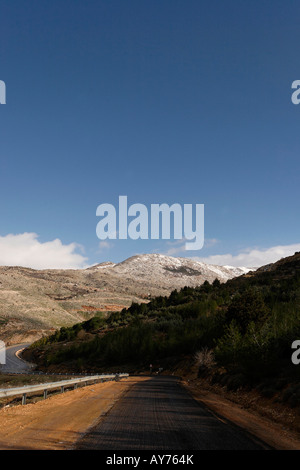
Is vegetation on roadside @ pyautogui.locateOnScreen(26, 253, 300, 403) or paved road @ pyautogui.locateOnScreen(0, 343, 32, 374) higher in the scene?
vegetation on roadside @ pyautogui.locateOnScreen(26, 253, 300, 403)

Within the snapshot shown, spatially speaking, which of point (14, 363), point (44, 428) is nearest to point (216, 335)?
point (44, 428)

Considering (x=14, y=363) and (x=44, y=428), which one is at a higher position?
(x=44, y=428)

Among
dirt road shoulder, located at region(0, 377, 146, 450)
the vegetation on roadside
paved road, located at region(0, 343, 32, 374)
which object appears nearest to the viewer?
dirt road shoulder, located at region(0, 377, 146, 450)

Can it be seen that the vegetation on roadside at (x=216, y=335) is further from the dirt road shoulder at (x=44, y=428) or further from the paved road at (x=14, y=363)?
the dirt road shoulder at (x=44, y=428)

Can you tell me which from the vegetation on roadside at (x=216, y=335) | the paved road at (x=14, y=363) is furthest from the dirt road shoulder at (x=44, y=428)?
the paved road at (x=14, y=363)

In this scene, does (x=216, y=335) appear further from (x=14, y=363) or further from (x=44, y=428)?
(x=14, y=363)

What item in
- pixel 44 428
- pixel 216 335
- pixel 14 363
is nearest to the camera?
pixel 44 428

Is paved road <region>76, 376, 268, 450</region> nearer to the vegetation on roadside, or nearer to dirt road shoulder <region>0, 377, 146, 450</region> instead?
dirt road shoulder <region>0, 377, 146, 450</region>

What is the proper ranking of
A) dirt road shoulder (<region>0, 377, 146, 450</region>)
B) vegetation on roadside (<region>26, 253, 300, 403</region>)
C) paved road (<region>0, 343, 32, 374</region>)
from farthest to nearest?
paved road (<region>0, 343, 32, 374</region>) → vegetation on roadside (<region>26, 253, 300, 403</region>) → dirt road shoulder (<region>0, 377, 146, 450</region>)

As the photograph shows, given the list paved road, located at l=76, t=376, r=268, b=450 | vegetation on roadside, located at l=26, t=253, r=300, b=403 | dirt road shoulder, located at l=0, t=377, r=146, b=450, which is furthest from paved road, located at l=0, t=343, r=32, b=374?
paved road, located at l=76, t=376, r=268, b=450

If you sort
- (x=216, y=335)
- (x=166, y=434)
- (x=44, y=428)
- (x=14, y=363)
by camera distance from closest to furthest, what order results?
(x=166, y=434)
(x=44, y=428)
(x=216, y=335)
(x=14, y=363)

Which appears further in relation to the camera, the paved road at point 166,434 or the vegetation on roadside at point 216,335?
the vegetation on roadside at point 216,335

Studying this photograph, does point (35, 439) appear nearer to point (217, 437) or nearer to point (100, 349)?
point (217, 437)
